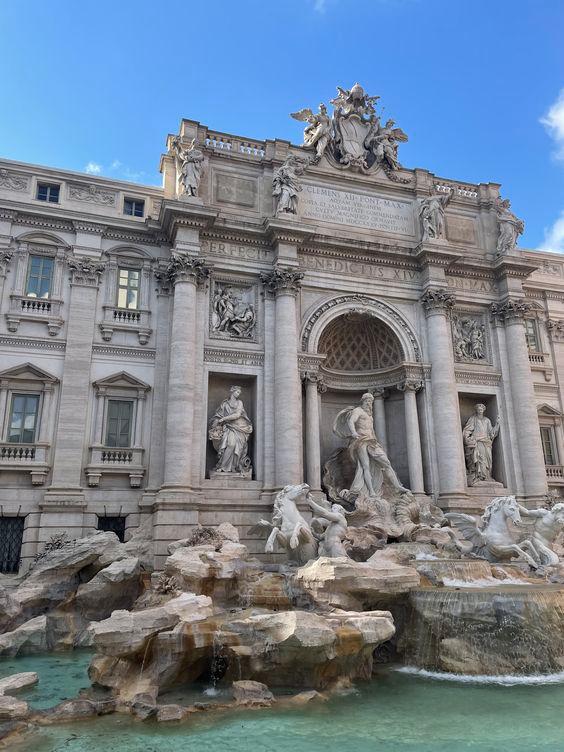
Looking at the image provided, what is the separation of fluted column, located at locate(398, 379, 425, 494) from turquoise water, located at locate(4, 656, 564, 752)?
949 centimetres

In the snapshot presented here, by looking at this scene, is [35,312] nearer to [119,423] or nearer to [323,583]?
[119,423]

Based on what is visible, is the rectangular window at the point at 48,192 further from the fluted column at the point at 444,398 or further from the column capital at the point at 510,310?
the column capital at the point at 510,310

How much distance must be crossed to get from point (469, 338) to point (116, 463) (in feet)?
42.9

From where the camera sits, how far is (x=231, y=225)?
18703mm

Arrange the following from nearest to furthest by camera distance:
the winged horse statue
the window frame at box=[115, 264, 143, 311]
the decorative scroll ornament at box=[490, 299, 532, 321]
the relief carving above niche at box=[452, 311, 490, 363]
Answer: the winged horse statue, the window frame at box=[115, 264, 143, 311], the relief carving above niche at box=[452, 311, 490, 363], the decorative scroll ornament at box=[490, 299, 532, 321]

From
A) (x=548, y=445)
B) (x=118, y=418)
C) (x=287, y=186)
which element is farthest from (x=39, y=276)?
(x=548, y=445)

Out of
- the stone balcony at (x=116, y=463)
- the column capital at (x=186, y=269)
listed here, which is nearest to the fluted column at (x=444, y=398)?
the column capital at (x=186, y=269)

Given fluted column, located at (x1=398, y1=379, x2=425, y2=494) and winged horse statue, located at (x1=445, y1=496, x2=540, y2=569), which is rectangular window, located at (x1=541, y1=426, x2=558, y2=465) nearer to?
fluted column, located at (x1=398, y1=379, x2=425, y2=494)

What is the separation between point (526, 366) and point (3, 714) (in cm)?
1856

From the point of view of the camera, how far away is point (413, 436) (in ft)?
62.5

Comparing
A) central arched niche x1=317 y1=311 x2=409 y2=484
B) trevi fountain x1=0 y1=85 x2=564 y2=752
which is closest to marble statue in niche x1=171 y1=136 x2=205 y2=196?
trevi fountain x1=0 y1=85 x2=564 y2=752

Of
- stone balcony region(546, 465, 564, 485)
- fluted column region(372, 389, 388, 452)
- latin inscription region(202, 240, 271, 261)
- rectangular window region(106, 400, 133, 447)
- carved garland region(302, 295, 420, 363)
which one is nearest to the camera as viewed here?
rectangular window region(106, 400, 133, 447)

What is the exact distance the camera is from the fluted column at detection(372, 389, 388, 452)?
20.2 m

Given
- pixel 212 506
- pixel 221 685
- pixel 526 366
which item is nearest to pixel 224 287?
pixel 212 506
